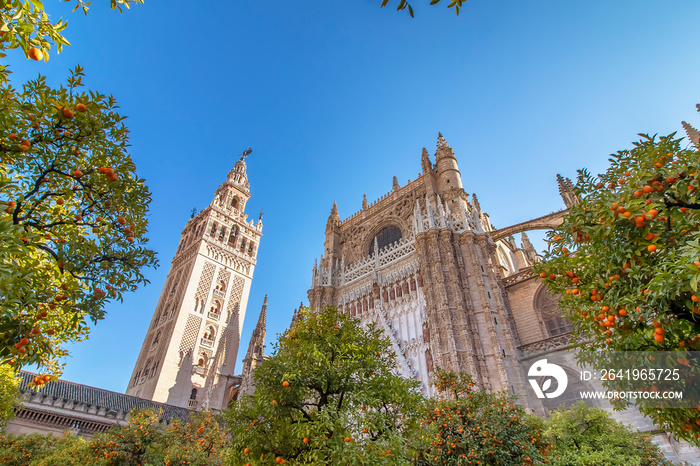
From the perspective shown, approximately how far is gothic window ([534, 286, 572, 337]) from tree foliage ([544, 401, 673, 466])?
6.75 m

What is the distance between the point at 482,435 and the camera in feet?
30.8

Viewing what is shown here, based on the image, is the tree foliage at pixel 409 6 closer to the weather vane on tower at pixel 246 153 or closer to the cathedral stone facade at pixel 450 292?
the cathedral stone facade at pixel 450 292

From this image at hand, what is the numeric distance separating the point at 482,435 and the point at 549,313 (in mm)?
11590

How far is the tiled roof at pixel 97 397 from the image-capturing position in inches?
886

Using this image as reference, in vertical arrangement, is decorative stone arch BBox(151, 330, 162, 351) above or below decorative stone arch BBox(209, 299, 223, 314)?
below

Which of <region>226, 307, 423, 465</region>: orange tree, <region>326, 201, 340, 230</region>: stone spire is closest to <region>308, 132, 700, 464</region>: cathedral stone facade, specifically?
<region>326, 201, 340, 230</region>: stone spire

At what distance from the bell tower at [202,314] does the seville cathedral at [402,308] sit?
4.5 inches

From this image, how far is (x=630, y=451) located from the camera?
10023mm

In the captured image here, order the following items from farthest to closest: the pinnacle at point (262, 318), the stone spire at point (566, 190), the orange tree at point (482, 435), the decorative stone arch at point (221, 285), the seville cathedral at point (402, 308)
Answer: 1. the decorative stone arch at point (221, 285)
2. the pinnacle at point (262, 318)
3. the stone spire at point (566, 190)
4. the seville cathedral at point (402, 308)
5. the orange tree at point (482, 435)

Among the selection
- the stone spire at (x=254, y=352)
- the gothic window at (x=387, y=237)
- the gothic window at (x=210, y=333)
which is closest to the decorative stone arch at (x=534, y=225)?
the gothic window at (x=387, y=237)

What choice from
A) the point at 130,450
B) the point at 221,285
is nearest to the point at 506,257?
the point at 130,450

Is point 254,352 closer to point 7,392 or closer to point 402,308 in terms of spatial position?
point 402,308

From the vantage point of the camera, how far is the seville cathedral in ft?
54.9

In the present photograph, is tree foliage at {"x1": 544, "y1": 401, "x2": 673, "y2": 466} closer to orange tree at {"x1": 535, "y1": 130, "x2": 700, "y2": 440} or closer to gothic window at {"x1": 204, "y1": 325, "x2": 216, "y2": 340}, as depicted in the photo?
orange tree at {"x1": 535, "y1": 130, "x2": 700, "y2": 440}
